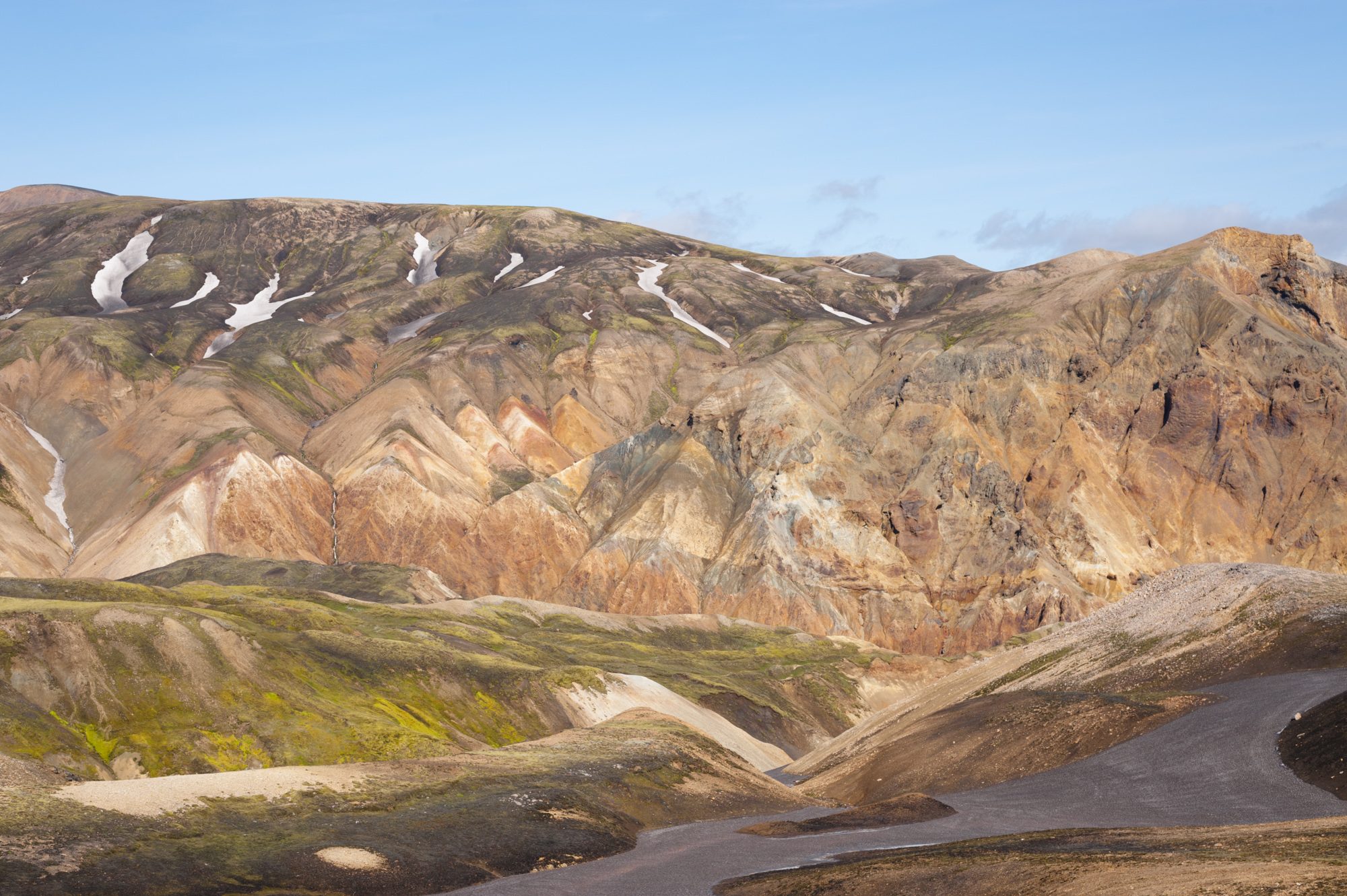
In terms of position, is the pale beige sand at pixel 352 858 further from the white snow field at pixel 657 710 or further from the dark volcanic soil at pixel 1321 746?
the white snow field at pixel 657 710

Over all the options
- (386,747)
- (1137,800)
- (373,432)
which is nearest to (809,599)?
(373,432)

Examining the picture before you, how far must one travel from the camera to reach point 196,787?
4153 centimetres

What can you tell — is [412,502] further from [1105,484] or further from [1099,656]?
[1099,656]

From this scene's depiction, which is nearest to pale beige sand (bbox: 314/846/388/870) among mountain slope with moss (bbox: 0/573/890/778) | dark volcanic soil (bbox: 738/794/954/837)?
dark volcanic soil (bbox: 738/794/954/837)

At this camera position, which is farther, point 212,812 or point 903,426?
point 903,426

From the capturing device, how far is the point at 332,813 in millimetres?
42031

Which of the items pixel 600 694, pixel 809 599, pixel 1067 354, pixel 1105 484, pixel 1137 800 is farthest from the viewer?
pixel 1067 354

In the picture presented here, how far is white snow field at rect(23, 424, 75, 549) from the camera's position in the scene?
157 m

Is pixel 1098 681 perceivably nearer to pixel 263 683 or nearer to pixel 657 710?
pixel 657 710

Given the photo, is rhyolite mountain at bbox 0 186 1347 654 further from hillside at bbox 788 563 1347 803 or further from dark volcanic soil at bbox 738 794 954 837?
dark volcanic soil at bbox 738 794 954 837

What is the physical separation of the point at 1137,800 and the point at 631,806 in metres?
18.9

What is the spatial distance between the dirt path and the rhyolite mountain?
102609mm

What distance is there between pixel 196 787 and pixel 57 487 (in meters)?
138

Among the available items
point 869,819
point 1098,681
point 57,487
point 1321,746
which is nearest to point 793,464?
point 57,487
